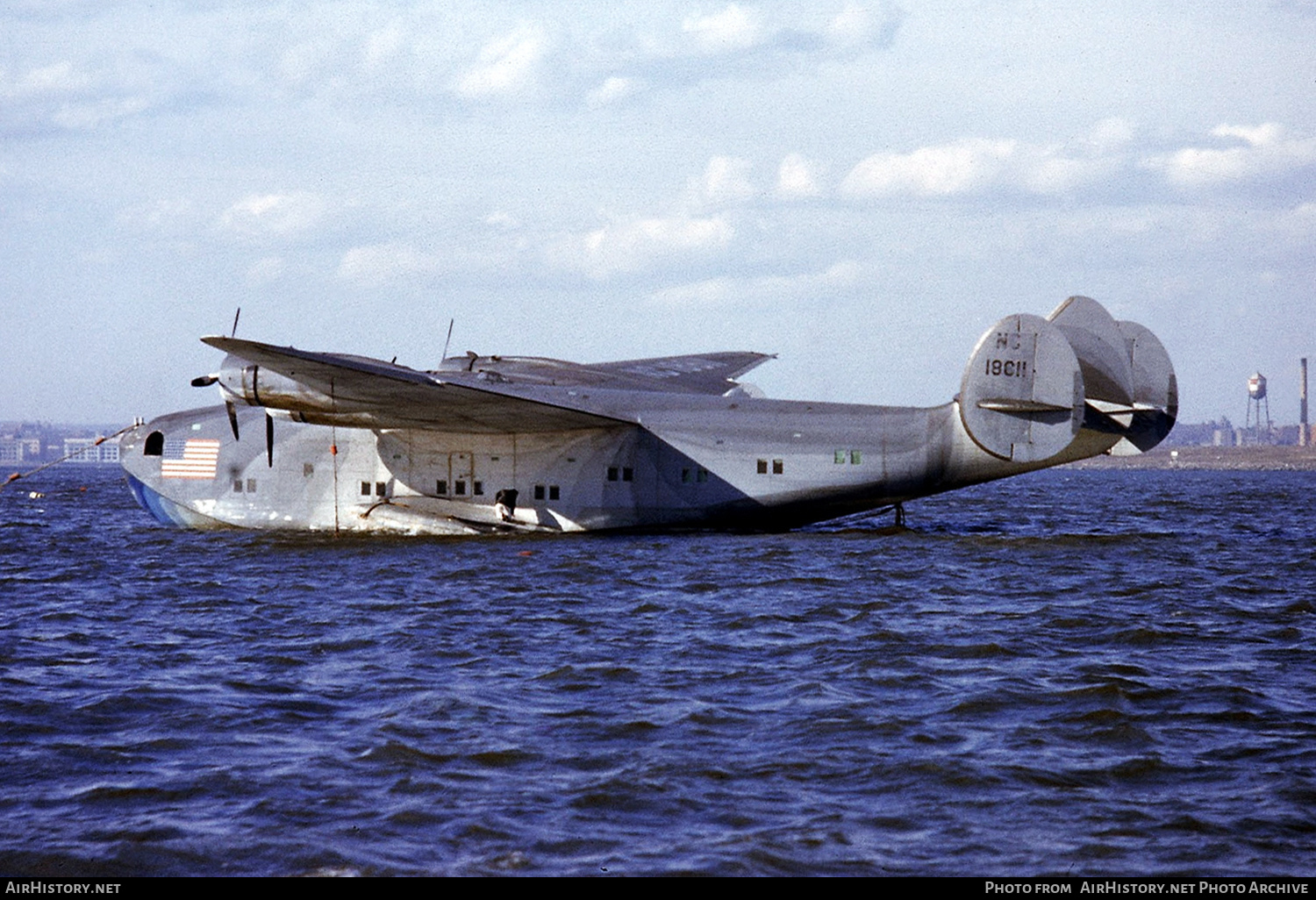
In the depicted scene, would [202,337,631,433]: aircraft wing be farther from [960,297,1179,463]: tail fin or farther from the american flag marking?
[960,297,1179,463]: tail fin

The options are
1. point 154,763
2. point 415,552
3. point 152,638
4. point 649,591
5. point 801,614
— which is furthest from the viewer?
point 415,552

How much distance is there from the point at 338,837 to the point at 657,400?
20492 mm

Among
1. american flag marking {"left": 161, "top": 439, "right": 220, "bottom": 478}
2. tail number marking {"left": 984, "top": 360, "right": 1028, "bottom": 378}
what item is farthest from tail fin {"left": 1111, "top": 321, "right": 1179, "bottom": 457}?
american flag marking {"left": 161, "top": 439, "right": 220, "bottom": 478}

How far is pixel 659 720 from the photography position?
12273mm

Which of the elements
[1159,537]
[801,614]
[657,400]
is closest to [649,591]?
[801,614]

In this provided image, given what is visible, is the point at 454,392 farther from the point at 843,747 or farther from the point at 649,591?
the point at 843,747

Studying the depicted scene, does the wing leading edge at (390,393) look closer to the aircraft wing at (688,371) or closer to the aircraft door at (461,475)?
the aircraft door at (461,475)

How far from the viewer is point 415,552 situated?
26172 mm

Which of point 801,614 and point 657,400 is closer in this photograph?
point 801,614

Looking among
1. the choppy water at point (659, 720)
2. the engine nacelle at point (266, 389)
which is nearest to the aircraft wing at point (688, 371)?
the engine nacelle at point (266, 389)

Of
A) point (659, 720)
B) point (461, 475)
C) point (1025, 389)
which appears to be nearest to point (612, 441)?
point (461, 475)

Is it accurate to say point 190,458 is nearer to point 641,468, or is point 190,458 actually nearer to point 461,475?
point 461,475

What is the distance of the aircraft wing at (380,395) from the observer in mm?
23688

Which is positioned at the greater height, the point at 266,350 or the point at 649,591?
the point at 266,350
